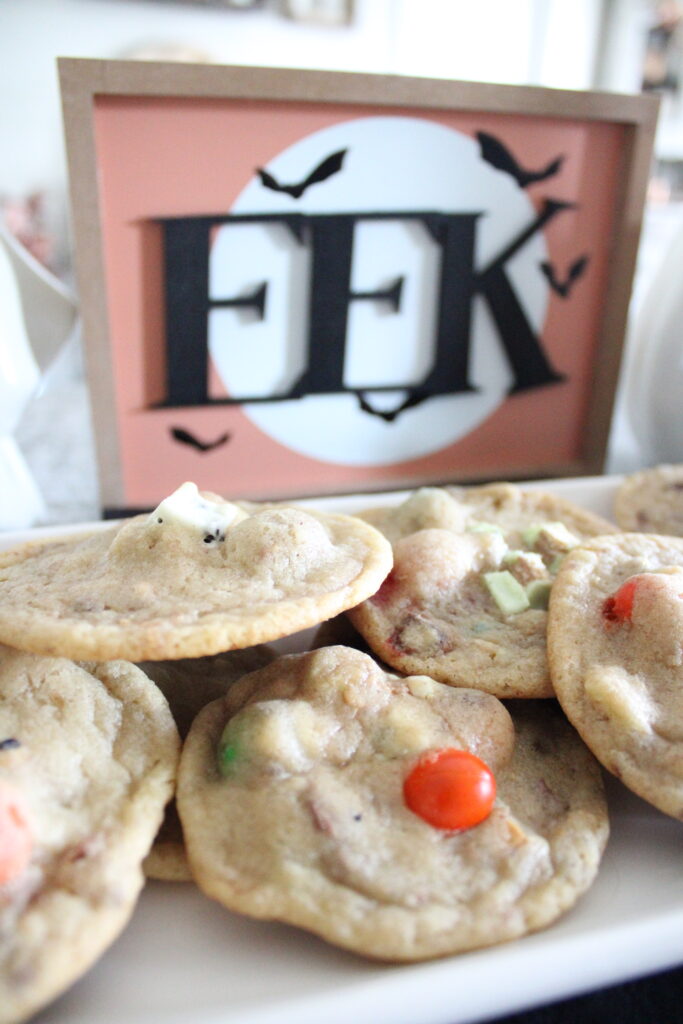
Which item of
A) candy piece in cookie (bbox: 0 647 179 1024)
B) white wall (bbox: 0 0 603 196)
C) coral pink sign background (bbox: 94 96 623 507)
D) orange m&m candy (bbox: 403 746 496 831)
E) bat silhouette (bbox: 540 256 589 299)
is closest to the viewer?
candy piece in cookie (bbox: 0 647 179 1024)

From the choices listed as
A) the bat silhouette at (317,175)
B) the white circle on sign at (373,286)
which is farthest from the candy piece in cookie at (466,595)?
the bat silhouette at (317,175)

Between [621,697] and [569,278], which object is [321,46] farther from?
[621,697]

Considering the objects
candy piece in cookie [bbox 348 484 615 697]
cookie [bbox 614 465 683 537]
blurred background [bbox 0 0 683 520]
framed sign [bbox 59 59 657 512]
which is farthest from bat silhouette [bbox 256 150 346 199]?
blurred background [bbox 0 0 683 520]

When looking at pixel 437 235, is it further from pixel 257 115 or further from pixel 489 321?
pixel 257 115

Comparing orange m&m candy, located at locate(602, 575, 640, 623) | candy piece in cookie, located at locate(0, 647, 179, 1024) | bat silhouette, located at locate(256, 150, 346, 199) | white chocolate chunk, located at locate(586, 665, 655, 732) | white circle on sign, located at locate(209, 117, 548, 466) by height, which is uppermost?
bat silhouette, located at locate(256, 150, 346, 199)

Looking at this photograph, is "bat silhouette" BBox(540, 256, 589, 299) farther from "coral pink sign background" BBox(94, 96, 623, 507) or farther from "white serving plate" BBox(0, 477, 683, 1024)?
"white serving plate" BBox(0, 477, 683, 1024)

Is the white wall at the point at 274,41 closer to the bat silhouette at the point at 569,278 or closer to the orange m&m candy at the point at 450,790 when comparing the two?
the bat silhouette at the point at 569,278
